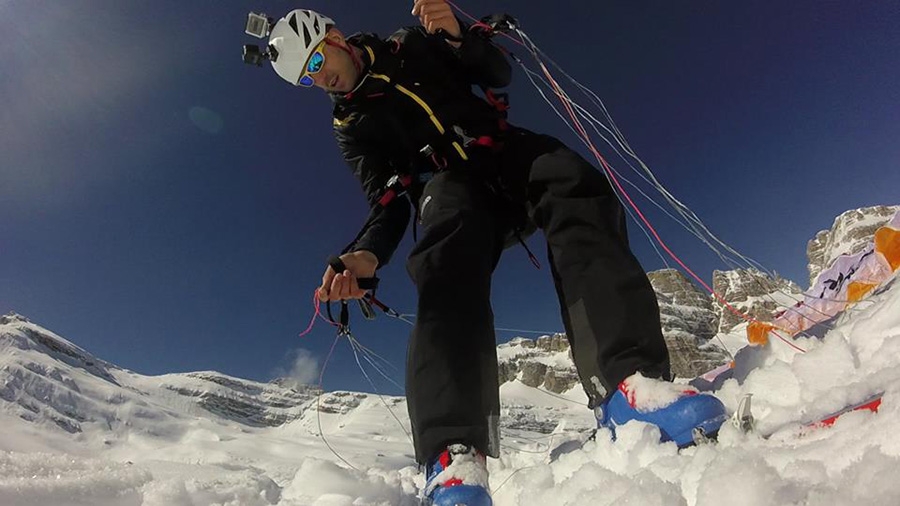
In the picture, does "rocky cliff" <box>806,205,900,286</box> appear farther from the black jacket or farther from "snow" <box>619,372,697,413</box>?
"snow" <box>619,372,697,413</box>

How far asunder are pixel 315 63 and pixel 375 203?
1.04 metres

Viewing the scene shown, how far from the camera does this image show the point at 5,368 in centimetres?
14988

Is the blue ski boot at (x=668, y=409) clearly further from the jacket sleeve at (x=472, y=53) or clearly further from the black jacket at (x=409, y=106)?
the jacket sleeve at (x=472, y=53)

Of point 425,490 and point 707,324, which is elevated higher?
point 707,324

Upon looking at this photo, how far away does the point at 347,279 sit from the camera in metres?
2.17

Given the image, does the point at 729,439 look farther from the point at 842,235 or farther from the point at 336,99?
the point at 842,235

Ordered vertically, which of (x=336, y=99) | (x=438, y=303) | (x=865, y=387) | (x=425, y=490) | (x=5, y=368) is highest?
(x=5, y=368)

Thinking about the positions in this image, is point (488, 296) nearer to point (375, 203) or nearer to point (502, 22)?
point (375, 203)

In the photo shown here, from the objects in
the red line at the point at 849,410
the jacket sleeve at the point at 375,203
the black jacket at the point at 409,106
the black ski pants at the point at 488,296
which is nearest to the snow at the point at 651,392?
the black ski pants at the point at 488,296

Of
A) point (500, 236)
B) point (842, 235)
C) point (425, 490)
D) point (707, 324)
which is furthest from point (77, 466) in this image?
point (842, 235)

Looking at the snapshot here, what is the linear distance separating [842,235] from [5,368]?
26748 cm

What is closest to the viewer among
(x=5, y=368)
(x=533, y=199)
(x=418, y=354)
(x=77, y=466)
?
(x=77, y=466)

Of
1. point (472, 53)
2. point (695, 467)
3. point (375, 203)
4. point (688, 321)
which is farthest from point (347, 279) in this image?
point (688, 321)

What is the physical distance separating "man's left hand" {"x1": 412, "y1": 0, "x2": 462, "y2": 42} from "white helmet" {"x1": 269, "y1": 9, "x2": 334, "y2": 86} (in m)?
0.76
